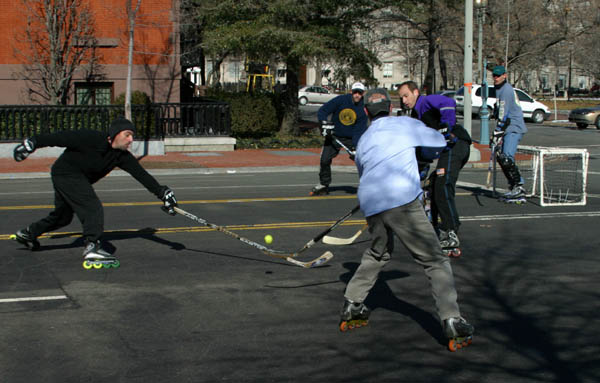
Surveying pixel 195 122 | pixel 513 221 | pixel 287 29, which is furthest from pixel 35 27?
pixel 513 221

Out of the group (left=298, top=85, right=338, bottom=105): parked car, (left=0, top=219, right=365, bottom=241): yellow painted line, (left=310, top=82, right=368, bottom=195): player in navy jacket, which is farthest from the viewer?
(left=298, top=85, right=338, bottom=105): parked car

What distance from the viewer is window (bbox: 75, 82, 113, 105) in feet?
80.7

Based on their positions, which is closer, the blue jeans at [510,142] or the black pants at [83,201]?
the black pants at [83,201]

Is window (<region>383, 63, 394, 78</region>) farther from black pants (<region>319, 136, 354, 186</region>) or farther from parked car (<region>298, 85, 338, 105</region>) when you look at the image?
black pants (<region>319, 136, 354, 186</region>)

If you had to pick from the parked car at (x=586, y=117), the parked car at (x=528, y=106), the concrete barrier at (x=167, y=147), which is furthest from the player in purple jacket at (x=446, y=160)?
the parked car at (x=528, y=106)

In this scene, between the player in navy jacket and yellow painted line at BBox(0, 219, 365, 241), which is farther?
the player in navy jacket

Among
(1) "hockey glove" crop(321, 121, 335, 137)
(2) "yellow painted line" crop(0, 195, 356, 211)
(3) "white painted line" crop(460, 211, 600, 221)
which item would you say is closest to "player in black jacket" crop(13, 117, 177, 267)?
(2) "yellow painted line" crop(0, 195, 356, 211)

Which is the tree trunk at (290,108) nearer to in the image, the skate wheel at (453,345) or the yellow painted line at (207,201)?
the yellow painted line at (207,201)

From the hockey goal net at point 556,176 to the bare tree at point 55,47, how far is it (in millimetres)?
14529

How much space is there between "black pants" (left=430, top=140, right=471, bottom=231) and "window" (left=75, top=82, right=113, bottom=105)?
1803cm

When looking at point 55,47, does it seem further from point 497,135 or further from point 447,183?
point 447,183

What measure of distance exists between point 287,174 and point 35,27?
10752mm

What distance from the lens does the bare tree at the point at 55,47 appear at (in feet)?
74.9

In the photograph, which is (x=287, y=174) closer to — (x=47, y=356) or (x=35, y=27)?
(x=35, y=27)
